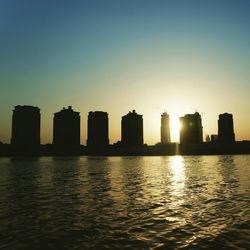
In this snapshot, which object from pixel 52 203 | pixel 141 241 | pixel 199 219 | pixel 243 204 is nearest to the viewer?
pixel 141 241

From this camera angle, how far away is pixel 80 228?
22.7 m

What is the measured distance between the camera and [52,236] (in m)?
20.5

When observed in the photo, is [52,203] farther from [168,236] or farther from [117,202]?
[168,236]

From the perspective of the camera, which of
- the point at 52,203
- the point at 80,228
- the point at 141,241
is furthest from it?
the point at 52,203

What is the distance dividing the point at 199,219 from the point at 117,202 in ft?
41.3

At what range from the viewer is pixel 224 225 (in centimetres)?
2305

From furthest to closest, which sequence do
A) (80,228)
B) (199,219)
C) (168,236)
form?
(199,219) < (80,228) < (168,236)

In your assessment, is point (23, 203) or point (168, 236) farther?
point (23, 203)

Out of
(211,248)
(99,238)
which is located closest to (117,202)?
(99,238)

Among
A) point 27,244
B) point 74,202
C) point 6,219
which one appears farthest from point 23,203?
point 27,244

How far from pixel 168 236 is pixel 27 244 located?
8990 millimetres

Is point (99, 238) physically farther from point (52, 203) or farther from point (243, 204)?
point (243, 204)

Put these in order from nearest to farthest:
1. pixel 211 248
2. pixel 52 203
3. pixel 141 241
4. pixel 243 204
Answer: pixel 211 248 < pixel 141 241 < pixel 243 204 < pixel 52 203

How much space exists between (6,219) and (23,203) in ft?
31.3
